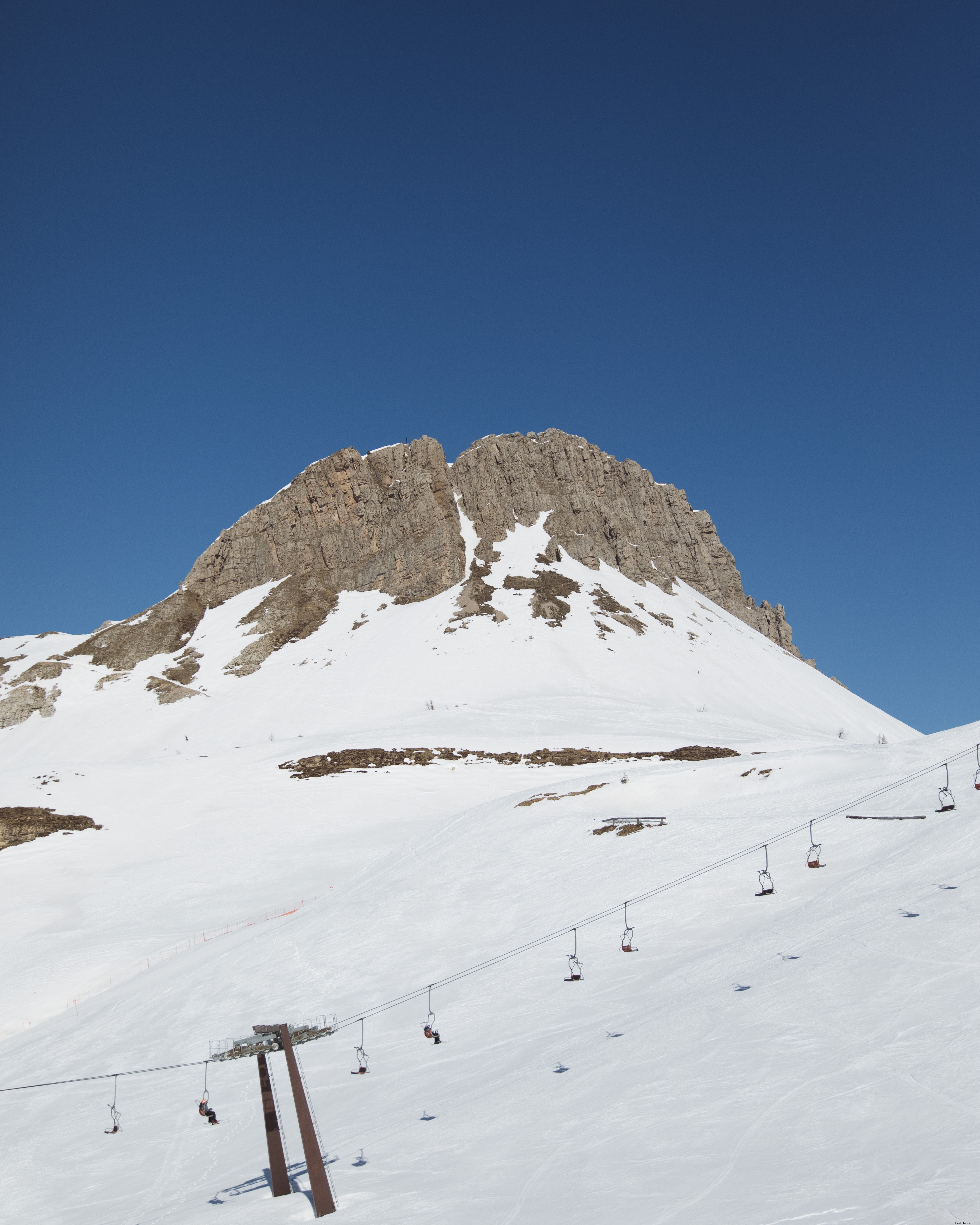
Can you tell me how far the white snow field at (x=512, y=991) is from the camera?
925 centimetres

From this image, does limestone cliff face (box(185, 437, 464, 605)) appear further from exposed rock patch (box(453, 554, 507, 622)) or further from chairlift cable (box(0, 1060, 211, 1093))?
chairlift cable (box(0, 1060, 211, 1093))

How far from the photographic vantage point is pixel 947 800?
20.3 meters

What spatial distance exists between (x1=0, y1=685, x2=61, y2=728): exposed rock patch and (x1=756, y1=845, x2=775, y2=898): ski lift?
293ft

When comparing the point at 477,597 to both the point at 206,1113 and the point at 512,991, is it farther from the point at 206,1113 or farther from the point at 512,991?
the point at 206,1113

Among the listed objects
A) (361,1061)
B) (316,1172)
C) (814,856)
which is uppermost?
(814,856)

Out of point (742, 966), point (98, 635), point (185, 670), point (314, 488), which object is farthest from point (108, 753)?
point (742, 966)

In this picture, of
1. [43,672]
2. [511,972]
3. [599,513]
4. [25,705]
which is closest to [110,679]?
[43,672]

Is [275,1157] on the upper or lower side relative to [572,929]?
lower

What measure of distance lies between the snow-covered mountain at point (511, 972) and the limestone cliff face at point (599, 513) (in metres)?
45.4

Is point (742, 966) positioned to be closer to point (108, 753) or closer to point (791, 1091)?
point (791, 1091)

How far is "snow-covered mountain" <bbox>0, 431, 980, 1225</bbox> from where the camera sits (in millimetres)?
9438

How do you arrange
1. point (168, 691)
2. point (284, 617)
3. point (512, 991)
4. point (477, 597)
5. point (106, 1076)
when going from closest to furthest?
point (512, 991) < point (106, 1076) < point (168, 691) < point (477, 597) < point (284, 617)

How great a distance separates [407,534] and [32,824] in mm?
70415

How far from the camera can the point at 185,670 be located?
96.9 meters
